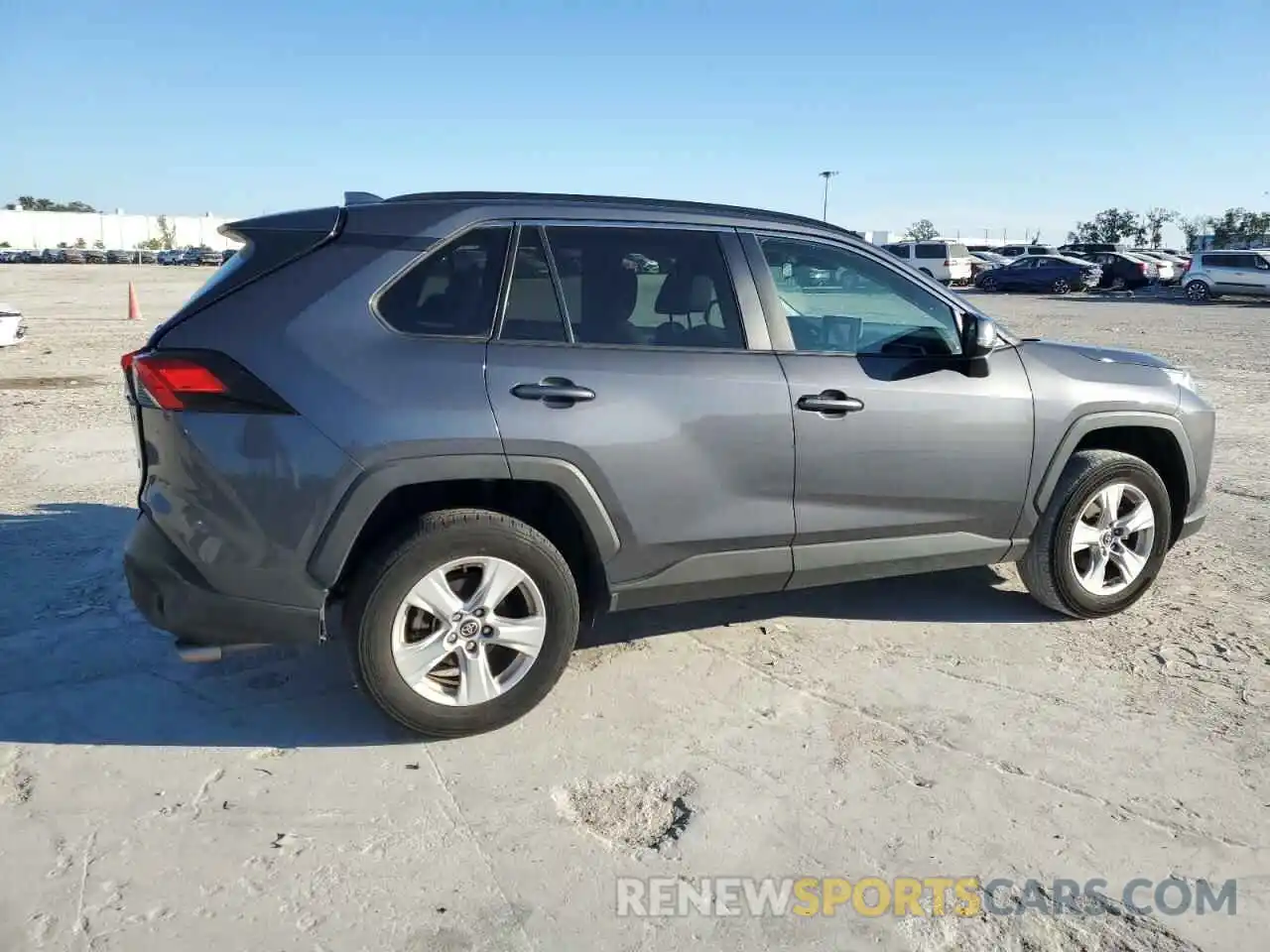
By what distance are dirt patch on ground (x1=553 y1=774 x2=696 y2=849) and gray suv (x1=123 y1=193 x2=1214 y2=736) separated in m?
0.47

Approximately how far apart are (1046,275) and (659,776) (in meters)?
38.7

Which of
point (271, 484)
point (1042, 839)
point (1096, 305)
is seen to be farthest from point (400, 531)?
point (1096, 305)

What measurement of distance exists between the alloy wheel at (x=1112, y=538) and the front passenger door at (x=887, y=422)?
42 centimetres

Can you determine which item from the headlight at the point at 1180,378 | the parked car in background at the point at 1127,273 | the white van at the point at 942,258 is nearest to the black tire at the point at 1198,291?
the parked car in background at the point at 1127,273

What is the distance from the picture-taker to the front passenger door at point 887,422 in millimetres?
3912

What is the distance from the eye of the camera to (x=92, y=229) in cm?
12069

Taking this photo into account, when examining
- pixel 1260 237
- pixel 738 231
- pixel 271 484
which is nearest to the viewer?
pixel 271 484

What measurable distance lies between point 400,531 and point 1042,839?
7.38 ft

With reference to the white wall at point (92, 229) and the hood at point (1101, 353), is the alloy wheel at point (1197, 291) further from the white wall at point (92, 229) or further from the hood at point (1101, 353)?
the white wall at point (92, 229)

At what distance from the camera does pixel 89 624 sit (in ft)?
14.6

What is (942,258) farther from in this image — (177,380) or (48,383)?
(177,380)

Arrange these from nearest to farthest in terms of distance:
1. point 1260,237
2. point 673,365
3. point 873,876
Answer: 1. point 873,876
2. point 673,365
3. point 1260,237

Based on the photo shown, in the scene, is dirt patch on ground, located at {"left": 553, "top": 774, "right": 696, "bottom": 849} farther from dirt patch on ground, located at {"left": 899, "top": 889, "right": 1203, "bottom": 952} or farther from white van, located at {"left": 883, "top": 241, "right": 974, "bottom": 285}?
white van, located at {"left": 883, "top": 241, "right": 974, "bottom": 285}

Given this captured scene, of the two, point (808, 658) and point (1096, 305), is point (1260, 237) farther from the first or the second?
point (808, 658)
